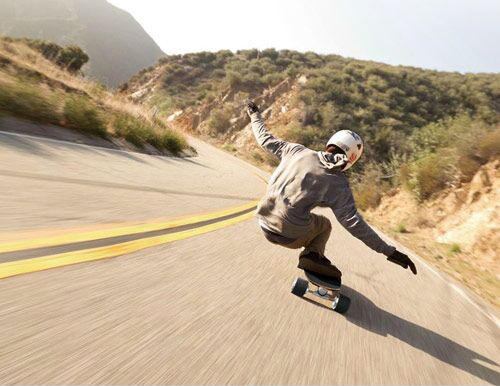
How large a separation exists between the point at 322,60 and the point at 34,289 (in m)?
53.0

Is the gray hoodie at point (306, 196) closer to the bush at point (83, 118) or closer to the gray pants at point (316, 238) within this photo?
the gray pants at point (316, 238)

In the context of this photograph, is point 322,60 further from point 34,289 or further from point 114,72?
point 114,72

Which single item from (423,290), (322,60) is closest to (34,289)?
(423,290)

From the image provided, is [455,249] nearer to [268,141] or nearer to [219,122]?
[268,141]

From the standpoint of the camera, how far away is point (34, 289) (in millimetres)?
2332

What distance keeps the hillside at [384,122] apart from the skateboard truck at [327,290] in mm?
4482

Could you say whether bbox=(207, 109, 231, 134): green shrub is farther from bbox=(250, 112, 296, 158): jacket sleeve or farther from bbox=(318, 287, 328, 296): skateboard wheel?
bbox=(318, 287, 328, 296): skateboard wheel

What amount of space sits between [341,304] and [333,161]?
135 centimetres

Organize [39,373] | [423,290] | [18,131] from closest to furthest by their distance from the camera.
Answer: [39,373]
[423,290]
[18,131]

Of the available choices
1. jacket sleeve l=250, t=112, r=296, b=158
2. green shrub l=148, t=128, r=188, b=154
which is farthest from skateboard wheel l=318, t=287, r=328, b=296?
green shrub l=148, t=128, r=188, b=154

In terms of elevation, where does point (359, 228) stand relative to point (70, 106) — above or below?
above

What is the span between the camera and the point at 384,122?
107 ft

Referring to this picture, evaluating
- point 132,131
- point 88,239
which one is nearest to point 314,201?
point 88,239

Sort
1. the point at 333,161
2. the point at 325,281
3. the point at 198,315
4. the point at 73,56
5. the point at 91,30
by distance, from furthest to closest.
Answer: the point at 91,30 < the point at 73,56 < the point at 325,281 < the point at 333,161 < the point at 198,315
